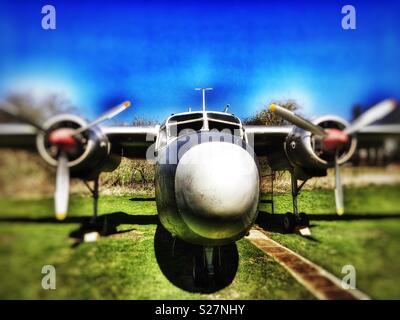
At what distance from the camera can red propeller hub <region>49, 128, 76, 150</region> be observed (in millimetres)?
6070

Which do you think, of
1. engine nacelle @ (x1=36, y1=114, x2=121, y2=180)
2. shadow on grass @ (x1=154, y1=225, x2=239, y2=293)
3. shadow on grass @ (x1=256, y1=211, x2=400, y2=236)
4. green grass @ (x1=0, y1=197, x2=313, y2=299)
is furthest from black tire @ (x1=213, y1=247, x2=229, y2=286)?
engine nacelle @ (x1=36, y1=114, x2=121, y2=180)

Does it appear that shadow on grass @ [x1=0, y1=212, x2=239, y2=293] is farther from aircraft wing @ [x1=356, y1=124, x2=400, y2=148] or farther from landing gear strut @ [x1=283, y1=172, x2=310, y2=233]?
aircraft wing @ [x1=356, y1=124, x2=400, y2=148]

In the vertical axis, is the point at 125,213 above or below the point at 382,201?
below

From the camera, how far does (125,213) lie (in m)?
12.8

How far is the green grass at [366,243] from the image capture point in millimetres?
6039

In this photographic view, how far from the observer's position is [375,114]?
5.78 m

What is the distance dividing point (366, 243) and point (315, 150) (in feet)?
7.60

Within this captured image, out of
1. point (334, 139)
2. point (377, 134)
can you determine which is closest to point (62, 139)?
point (334, 139)

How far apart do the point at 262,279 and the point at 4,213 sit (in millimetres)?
5357

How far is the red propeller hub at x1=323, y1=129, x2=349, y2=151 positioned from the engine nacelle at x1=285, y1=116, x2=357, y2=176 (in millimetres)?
563

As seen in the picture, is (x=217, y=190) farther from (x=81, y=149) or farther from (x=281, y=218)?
(x=281, y=218)

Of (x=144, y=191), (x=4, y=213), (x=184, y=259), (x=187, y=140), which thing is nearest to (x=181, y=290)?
(x=184, y=259)

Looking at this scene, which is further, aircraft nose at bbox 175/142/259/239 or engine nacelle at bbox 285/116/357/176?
engine nacelle at bbox 285/116/357/176
